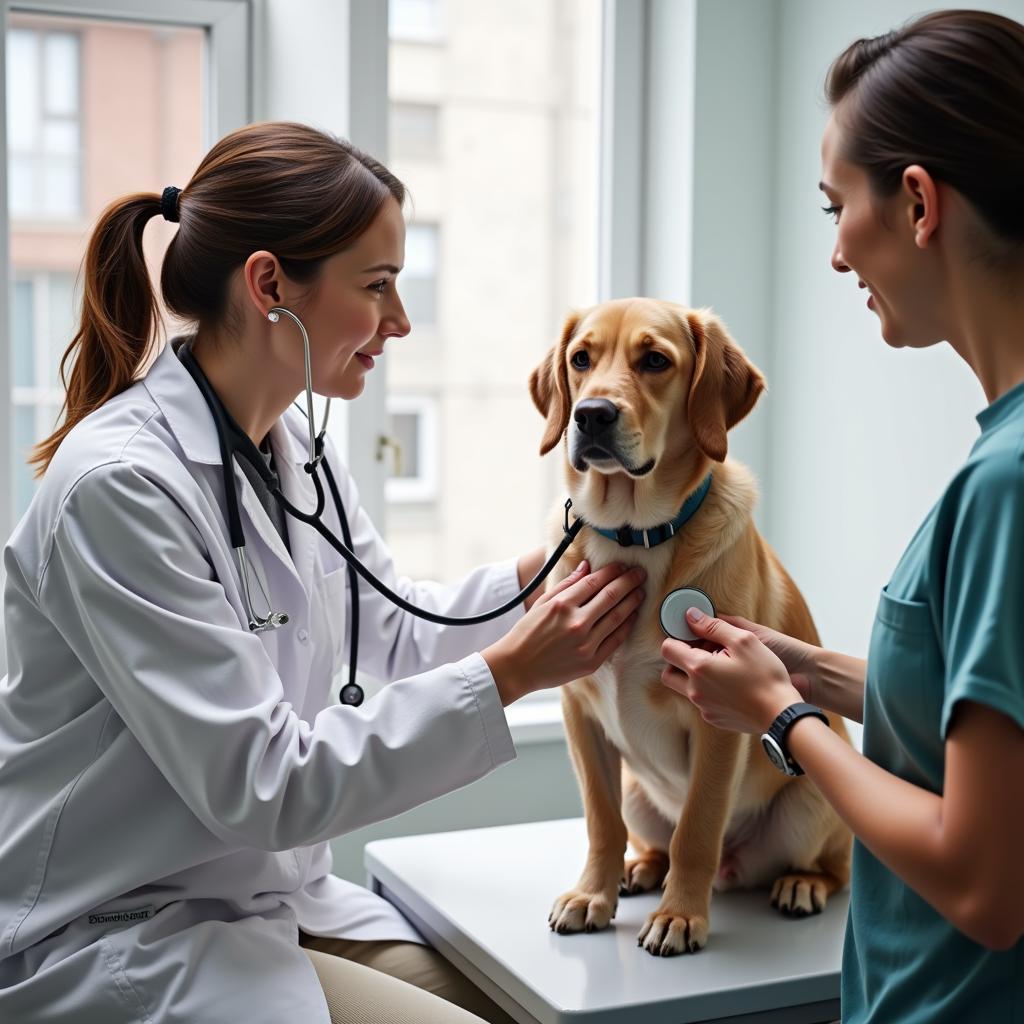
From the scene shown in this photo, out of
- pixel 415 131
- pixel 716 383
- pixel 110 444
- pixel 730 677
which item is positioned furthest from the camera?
pixel 415 131

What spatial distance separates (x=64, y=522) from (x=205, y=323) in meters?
0.37

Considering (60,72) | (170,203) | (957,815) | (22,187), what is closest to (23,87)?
(60,72)

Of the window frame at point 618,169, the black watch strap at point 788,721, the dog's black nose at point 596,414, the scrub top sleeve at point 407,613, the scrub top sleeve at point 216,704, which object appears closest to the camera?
the black watch strap at point 788,721

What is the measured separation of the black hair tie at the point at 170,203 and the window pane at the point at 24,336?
1003 millimetres

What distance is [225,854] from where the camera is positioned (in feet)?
4.19

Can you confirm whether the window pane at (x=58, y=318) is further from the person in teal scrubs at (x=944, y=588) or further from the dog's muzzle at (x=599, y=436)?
the person in teal scrubs at (x=944, y=588)

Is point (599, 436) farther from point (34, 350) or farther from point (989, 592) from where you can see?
point (34, 350)

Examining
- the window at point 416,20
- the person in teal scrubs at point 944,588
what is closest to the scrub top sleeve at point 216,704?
the person in teal scrubs at point 944,588

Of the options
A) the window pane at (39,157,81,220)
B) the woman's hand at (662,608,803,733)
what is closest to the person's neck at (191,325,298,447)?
the woman's hand at (662,608,803,733)

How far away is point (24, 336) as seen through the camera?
2340mm

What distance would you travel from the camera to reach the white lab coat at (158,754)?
46.2 inches

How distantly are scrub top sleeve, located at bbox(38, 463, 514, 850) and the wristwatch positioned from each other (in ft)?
1.08

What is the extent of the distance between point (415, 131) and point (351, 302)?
149 cm

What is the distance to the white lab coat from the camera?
1174 mm
